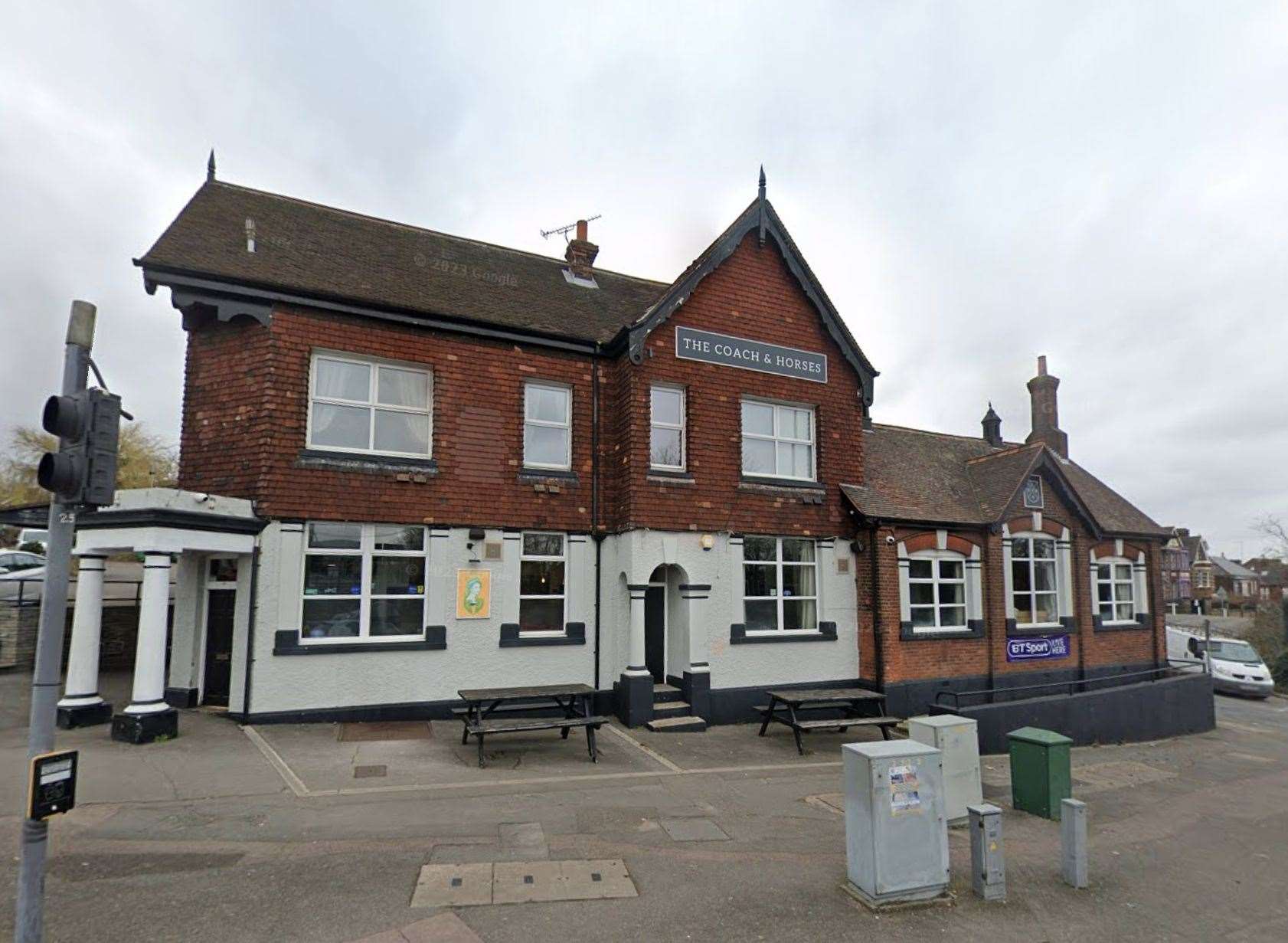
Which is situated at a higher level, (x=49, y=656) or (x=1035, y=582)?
(x=1035, y=582)

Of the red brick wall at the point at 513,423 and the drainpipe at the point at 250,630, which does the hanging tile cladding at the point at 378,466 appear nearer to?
the red brick wall at the point at 513,423

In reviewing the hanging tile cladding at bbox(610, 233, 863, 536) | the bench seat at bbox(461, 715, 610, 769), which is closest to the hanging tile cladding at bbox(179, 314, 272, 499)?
the bench seat at bbox(461, 715, 610, 769)

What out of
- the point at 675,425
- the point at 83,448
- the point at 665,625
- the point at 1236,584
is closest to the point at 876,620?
the point at 665,625

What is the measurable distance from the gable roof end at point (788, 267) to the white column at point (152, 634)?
8.08 meters

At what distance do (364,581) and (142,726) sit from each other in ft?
11.4

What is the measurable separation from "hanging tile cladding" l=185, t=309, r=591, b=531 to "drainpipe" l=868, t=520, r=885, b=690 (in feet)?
19.7

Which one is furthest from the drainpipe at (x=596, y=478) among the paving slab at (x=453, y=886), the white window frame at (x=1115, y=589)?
the white window frame at (x=1115, y=589)

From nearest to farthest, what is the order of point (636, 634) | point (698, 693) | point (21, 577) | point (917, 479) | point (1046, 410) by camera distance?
1. point (636, 634)
2. point (698, 693)
3. point (21, 577)
4. point (917, 479)
5. point (1046, 410)

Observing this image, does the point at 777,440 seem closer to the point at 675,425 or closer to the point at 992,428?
the point at 675,425

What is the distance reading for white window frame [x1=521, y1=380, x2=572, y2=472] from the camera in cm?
1386

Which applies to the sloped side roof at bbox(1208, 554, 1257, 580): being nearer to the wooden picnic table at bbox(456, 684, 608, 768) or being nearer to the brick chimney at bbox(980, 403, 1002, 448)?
the brick chimney at bbox(980, 403, 1002, 448)

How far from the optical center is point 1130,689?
15891mm

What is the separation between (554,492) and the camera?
45.1ft

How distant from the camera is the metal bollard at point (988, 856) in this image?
6.45 metres
